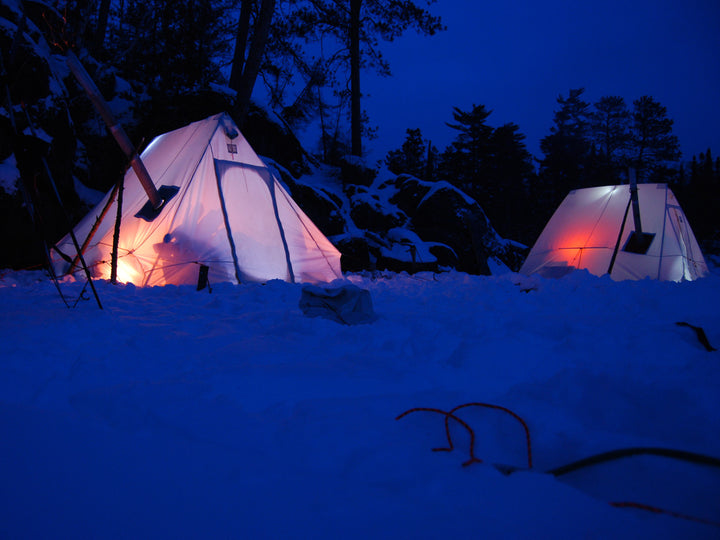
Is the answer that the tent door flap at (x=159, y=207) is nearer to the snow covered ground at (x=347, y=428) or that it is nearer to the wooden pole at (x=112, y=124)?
the wooden pole at (x=112, y=124)

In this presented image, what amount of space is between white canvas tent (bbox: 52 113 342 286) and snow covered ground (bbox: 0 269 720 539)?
7.85 feet

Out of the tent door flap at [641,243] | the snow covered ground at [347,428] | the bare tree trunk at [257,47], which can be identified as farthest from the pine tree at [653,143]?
the snow covered ground at [347,428]

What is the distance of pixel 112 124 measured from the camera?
4.57 m

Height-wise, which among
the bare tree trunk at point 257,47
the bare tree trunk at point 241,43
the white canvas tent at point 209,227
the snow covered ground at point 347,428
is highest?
the bare tree trunk at point 241,43

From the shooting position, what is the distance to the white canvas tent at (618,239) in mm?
6742

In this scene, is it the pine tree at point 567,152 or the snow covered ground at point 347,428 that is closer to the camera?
the snow covered ground at point 347,428

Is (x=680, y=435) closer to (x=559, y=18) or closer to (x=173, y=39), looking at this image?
(x=173, y=39)

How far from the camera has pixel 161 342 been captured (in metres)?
2.30

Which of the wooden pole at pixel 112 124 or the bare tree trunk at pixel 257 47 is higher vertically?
the bare tree trunk at pixel 257 47

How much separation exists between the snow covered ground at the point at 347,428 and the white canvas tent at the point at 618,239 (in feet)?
15.4

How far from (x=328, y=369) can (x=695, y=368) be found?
1.78 metres

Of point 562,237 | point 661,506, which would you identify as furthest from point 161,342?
point 562,237

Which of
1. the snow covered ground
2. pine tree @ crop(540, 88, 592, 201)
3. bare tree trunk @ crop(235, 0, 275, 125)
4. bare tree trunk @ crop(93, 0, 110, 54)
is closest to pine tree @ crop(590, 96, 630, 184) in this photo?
pine tree @ crop(540, 88, 592, 201)

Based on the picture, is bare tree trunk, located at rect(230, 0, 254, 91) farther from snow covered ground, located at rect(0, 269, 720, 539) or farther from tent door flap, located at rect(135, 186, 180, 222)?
snow covered ground, located at rect(0, 269, 720, 539)
